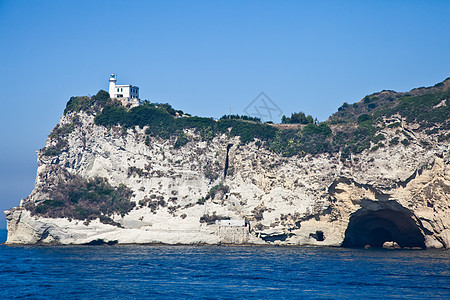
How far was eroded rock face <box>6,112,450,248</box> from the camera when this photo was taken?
5791 centimetres

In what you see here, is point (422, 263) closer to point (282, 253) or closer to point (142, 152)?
point (282, 253)

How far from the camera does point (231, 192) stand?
6744 cm

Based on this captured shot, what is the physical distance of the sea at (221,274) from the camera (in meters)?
32.0

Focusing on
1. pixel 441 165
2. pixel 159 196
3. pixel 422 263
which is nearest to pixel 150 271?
pixel 422 263

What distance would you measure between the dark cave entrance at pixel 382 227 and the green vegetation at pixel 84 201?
26.9m

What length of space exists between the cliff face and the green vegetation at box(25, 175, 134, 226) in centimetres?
13

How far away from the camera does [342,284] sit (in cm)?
3466

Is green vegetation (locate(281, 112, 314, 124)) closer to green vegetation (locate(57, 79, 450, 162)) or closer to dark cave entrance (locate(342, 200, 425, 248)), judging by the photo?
green vegetation (locate(57, 79, 450, 162))

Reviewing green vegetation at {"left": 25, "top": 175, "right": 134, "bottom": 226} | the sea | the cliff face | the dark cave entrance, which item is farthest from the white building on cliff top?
the dark cave entrance

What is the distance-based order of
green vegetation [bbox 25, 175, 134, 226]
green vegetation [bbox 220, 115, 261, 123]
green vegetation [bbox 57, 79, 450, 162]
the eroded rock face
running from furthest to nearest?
green vegetation [bbox 220, 115, 261, 123]
green vegetation [bbox 25, 175, 134, 226]
green vegetation [bbox 57, 79, 450, 162]
the eroded rock face

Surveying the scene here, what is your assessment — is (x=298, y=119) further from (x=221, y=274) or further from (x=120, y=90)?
(x=221, y=274)

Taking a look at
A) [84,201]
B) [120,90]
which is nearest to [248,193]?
[84,201]

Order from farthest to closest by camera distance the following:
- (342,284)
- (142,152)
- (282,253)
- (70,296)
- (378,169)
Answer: (142,152), (378,169), (282,253), (342,284), (70,296)

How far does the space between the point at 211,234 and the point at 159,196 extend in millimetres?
9012
